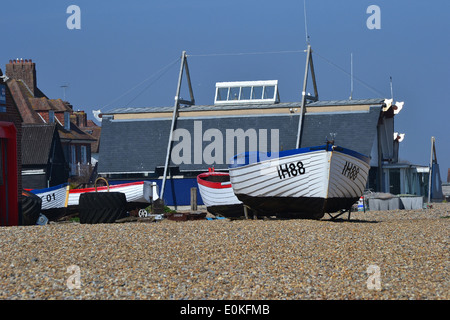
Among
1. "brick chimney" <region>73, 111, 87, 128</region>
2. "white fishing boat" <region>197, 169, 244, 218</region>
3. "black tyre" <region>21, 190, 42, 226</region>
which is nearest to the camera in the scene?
"black tyre" <region>21, 190, 42, 226</region>

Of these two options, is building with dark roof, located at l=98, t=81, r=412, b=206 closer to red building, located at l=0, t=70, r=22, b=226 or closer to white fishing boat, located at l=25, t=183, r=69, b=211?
white fishing boat, located at l=25, t=183, r=69, b=211

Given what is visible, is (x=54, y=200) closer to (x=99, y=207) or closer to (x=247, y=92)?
(x=99, y=207)

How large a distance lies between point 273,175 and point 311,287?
1251cm

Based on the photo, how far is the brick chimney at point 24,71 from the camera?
213 ft

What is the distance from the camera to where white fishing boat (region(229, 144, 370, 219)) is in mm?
22156

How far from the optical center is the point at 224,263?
12.6m

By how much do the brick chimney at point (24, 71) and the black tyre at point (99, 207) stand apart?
43811 mm

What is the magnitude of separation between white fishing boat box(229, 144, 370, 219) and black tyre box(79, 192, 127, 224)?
389 centimetres

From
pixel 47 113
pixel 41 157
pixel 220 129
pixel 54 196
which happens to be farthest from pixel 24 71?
pixel 54 196

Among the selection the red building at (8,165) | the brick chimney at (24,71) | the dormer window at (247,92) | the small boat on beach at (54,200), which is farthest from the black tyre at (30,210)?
the brick chimney at (24,71)

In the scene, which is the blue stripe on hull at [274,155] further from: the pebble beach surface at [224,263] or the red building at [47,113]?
the red building at [47,113]

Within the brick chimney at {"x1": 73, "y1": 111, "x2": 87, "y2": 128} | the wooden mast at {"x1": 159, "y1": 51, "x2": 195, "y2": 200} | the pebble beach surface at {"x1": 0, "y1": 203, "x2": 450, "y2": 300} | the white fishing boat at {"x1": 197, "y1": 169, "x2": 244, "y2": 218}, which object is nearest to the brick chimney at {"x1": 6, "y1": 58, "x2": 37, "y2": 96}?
the brick chimney at {"x1": 73, "y1": 111, "x2": 87, "y2": 128}

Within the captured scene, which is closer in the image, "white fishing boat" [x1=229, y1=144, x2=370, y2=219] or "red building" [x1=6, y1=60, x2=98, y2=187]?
"white fishing boat" [x1=229, y1=144, x2=370, y2=219]
